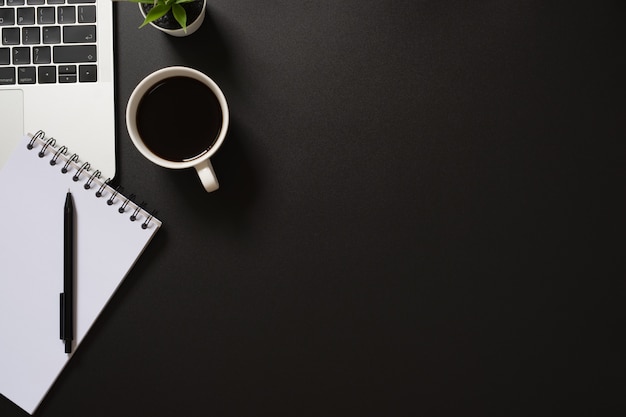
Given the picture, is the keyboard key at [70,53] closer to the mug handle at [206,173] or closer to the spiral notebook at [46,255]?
the spiral notebook at [46,255]

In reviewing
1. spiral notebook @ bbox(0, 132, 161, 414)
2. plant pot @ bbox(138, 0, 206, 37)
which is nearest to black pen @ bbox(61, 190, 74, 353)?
spiral notebook @ bbox(0, 132, 161, 414)

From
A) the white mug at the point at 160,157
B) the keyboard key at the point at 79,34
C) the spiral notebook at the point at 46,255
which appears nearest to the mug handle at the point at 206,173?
the white mug at the point at 160,157

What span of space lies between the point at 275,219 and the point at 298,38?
0.76 feet

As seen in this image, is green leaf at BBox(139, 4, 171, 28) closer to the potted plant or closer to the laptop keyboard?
the potted plant

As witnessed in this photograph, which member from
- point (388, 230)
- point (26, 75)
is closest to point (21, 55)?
point (26, 75)

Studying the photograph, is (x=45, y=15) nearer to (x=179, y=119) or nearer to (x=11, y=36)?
(x=11, y=36)

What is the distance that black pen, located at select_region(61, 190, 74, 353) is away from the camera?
747 mm

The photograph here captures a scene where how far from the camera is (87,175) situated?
0.75m

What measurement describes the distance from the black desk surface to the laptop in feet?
0.26

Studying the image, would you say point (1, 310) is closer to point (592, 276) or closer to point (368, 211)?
point (368, 211)

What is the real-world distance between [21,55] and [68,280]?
28 cm

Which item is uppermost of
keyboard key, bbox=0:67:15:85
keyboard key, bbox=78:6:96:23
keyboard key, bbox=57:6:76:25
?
keyboard key, bbox=78:6:96:23

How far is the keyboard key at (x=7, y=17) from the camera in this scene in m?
0.74

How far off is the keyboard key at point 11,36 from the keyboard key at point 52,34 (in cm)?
3
